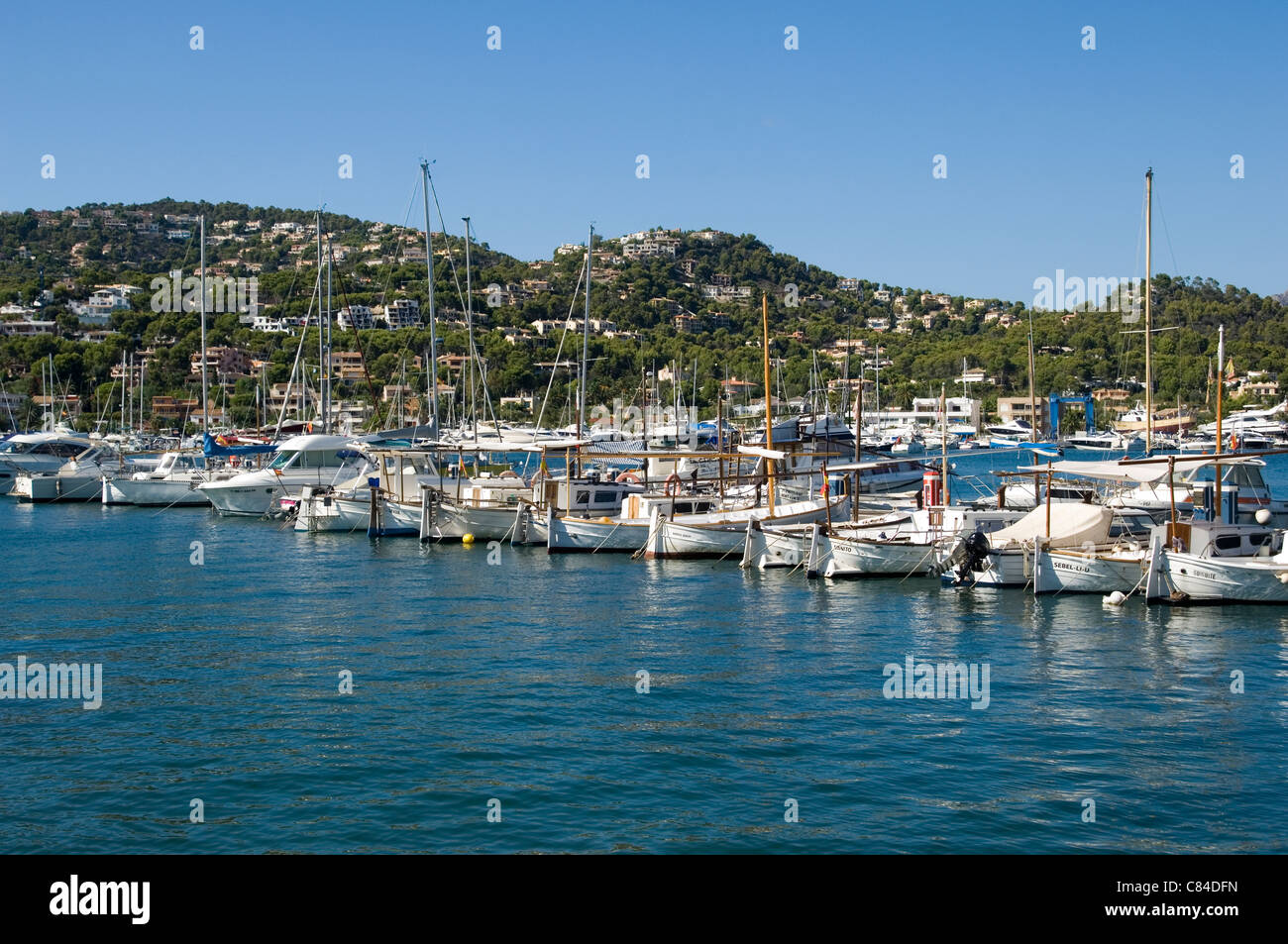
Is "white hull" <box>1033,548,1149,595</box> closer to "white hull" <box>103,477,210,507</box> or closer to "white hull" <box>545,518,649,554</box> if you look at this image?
"white hull" <box>545,518,649,554</box>

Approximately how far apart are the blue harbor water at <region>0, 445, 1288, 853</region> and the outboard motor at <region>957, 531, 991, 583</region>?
1.95 ft

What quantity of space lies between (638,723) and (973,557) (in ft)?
50.3

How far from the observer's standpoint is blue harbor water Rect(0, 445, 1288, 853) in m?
14.7

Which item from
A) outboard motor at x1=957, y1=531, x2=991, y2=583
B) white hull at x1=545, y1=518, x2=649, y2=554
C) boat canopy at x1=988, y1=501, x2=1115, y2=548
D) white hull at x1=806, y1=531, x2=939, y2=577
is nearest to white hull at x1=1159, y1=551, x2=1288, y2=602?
boat canopy at x1=988, y1=501, x2=1115, y2=548

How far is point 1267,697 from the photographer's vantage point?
67.9ft

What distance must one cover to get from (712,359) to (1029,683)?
560 ft

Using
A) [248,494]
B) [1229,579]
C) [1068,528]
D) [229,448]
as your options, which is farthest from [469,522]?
[1229,579]

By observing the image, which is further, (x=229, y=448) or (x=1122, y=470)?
(x=229, y=448)

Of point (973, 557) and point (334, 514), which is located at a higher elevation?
point (334, 514)

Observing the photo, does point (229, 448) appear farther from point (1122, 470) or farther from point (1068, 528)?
point (1122, 470)

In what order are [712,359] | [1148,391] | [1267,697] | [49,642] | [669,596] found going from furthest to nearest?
[712,359]
[1148,391]
[669,596]
[49,642]
[1267,697]

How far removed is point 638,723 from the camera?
19375mm
